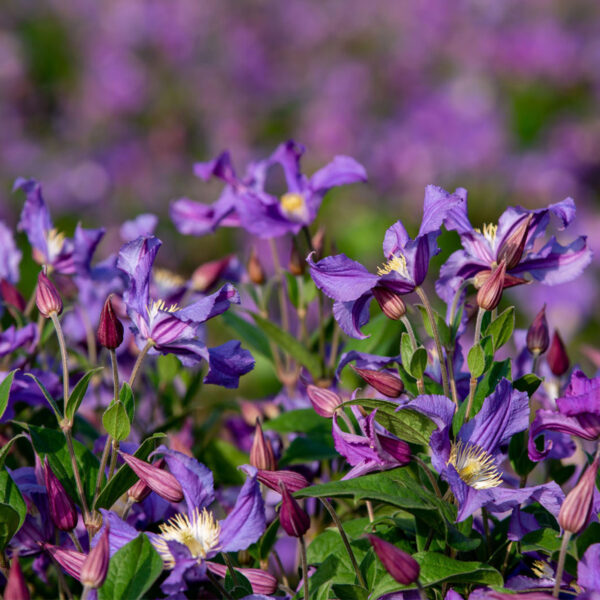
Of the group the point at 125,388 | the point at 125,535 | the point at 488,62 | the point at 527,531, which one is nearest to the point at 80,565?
the point at 125,535

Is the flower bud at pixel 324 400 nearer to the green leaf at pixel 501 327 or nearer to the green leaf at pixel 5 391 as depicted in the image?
the green leaf at pixel 501 327

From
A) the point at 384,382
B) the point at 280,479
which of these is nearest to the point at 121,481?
the point at 280,479

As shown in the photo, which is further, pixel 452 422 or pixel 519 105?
pixel 519 105

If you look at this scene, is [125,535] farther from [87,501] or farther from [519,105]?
[519,105]

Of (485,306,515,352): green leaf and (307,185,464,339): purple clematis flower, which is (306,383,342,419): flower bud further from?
(485,306,515,352): green leaf

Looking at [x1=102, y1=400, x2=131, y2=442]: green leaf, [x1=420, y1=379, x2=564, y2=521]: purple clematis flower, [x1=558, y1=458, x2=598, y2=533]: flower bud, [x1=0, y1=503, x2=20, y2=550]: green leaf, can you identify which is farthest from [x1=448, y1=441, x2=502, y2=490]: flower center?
[x1=0, y1=503, x2=20, y2=550]: green leaf

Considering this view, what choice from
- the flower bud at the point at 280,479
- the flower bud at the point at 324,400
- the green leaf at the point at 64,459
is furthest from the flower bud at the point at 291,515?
the green leaf at the point at 64,459
